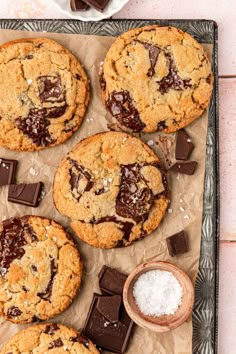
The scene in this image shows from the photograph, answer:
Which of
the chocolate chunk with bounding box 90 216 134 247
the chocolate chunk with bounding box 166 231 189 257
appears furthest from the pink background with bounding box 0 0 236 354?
the chocolate chunk with bounding box 90 216 134 247

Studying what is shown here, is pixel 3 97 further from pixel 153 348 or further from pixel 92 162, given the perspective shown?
pixel 153 348

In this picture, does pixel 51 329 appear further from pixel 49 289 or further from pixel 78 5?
pixel 78 5

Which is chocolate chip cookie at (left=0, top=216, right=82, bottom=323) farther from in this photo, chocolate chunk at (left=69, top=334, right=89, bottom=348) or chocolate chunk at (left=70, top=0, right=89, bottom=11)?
chocolate chunk at (left=70, top=0, right=89, bottom=11)

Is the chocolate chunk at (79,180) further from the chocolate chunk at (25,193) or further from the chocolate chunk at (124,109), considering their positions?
the chocolate chunk at (124,109)

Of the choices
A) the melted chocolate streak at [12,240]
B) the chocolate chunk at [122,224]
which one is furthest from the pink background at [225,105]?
the melted chocolate streak at [12,240]

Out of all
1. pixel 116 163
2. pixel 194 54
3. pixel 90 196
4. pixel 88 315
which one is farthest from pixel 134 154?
pixel 88 315
